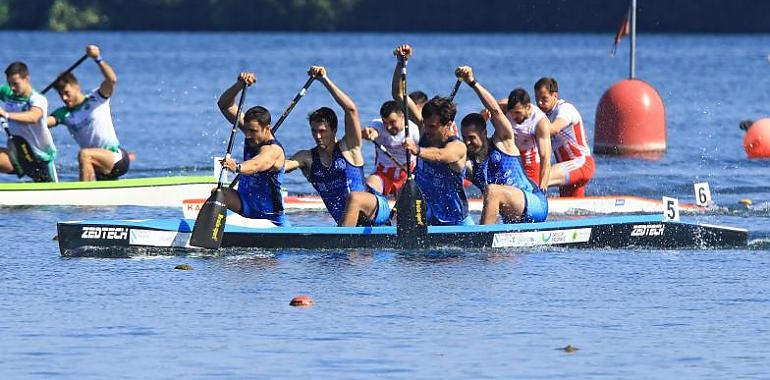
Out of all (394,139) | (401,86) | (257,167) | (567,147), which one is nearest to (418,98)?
(394,139)

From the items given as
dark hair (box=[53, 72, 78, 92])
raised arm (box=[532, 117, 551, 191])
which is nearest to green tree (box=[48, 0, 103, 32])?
dark hair (box=[53, 72, 78, 92])

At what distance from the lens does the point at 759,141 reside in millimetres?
26328

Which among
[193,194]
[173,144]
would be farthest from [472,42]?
[193,194]

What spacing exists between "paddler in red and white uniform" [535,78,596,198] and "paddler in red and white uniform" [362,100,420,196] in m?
1.90

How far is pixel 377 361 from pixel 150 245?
14.8ft

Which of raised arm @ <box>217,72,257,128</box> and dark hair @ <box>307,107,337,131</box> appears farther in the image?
raised arm @ <box>217,72,257,128</box>

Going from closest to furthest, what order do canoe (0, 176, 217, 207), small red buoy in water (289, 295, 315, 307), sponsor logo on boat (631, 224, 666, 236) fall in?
small red buoy in water (289, 295, 315, 307) < sponsor logo on boat (631, 224, 666, 236) < canoe (0, 176, 217, 207)

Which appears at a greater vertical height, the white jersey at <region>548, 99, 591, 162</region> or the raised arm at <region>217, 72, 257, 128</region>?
the raised arm at <region>217, 72, 257, 128</region>

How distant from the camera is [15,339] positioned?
1141 centimetres

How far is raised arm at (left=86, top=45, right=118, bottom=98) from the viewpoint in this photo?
17844 millimetres

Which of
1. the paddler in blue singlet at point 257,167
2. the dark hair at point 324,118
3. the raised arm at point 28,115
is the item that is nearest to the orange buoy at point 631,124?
the raised arm at point 28,115

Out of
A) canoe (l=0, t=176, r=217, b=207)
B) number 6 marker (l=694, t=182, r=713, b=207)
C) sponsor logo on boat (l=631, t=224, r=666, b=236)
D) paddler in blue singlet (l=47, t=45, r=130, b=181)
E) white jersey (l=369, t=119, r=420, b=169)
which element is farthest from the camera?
number 6 marker (l=694, t=182, r=713, b=207)

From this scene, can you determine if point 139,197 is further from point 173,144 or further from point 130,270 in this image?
point 173,144

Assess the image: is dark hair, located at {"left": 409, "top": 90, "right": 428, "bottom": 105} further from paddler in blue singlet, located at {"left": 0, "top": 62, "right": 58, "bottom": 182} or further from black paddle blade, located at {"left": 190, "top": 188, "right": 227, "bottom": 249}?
paddler in blue singlet, located at {"left": 0, "top": 62, "right": 58, "bottom": 182}
